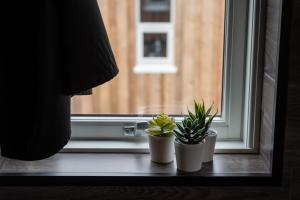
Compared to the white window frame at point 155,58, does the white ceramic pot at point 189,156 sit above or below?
below

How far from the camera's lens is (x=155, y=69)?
60.1 inches

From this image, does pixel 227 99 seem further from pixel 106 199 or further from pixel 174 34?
pixel 106 199

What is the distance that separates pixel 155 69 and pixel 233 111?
0.91 feet

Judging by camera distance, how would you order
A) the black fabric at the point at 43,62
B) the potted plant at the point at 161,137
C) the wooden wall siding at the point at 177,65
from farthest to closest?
the wooden wall siding at the point at 177,65, the potted plant at the point at 161,137, the black fabric at the point at 43,62

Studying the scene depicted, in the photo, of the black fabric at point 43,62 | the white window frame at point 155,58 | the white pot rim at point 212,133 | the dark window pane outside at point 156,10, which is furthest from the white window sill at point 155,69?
the black fabric at point 43,62

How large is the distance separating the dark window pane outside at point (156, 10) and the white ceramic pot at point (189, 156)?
0.40 m

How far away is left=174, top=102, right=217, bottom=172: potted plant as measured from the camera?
1.29 meters

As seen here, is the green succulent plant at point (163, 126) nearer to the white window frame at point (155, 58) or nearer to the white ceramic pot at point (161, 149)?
the white ceramic pot at point (161, 149)

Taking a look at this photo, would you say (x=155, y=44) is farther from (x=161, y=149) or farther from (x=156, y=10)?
(x=161, y=149)

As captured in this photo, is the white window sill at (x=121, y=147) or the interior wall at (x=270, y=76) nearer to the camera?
the interior wall at (x=270, y=76)

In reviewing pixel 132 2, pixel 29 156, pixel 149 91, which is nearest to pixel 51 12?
pixel 29 156

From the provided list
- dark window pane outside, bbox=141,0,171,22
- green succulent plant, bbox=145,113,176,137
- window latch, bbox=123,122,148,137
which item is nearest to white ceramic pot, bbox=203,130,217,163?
green succulent plant, bbox=145,113,176,137

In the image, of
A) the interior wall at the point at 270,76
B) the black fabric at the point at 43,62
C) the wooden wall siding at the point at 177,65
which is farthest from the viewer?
the wooden wall siding at the point at 177,65

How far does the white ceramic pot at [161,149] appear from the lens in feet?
4.42
